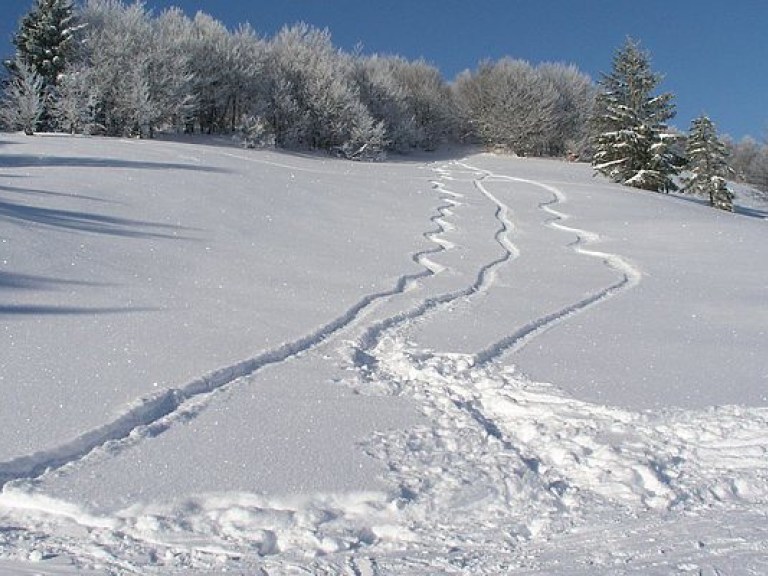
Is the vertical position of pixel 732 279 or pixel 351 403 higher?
pixel 732 279

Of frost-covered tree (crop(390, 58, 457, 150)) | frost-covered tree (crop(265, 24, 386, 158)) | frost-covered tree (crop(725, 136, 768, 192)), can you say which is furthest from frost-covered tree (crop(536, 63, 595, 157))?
frost-covered tree (crop(265, 24, 386, 158))

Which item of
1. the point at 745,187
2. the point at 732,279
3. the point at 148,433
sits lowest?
the point at 148,433

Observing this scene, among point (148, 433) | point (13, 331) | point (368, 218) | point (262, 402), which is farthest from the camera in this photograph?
point (368, 218)

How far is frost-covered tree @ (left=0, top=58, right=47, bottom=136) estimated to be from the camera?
22422 millimetres

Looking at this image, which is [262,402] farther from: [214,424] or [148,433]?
[148,433]

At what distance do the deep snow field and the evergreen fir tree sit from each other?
21451mm

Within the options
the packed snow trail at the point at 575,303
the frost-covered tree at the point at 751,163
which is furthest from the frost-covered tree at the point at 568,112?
the packed snow trail at the point at 575,303

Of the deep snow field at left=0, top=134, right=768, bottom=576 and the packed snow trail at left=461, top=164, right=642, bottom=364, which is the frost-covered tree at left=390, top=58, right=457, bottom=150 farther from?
the deep snow field at left=0, top=134, right=768, bottom=576

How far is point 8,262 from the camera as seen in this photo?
6180 mm

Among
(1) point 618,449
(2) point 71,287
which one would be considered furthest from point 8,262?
(1) point 618,449

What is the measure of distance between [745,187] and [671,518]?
137 feet

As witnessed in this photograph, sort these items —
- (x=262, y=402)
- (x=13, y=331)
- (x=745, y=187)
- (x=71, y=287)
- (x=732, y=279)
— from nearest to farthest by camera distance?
(x=262, y=402) < (x=13, y=331) < (x=71, y=287) < (x=732, y=279) < (x=745, y=187)

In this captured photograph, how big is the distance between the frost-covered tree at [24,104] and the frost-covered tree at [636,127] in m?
19.1

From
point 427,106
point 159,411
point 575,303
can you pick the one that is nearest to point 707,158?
point 427,106
